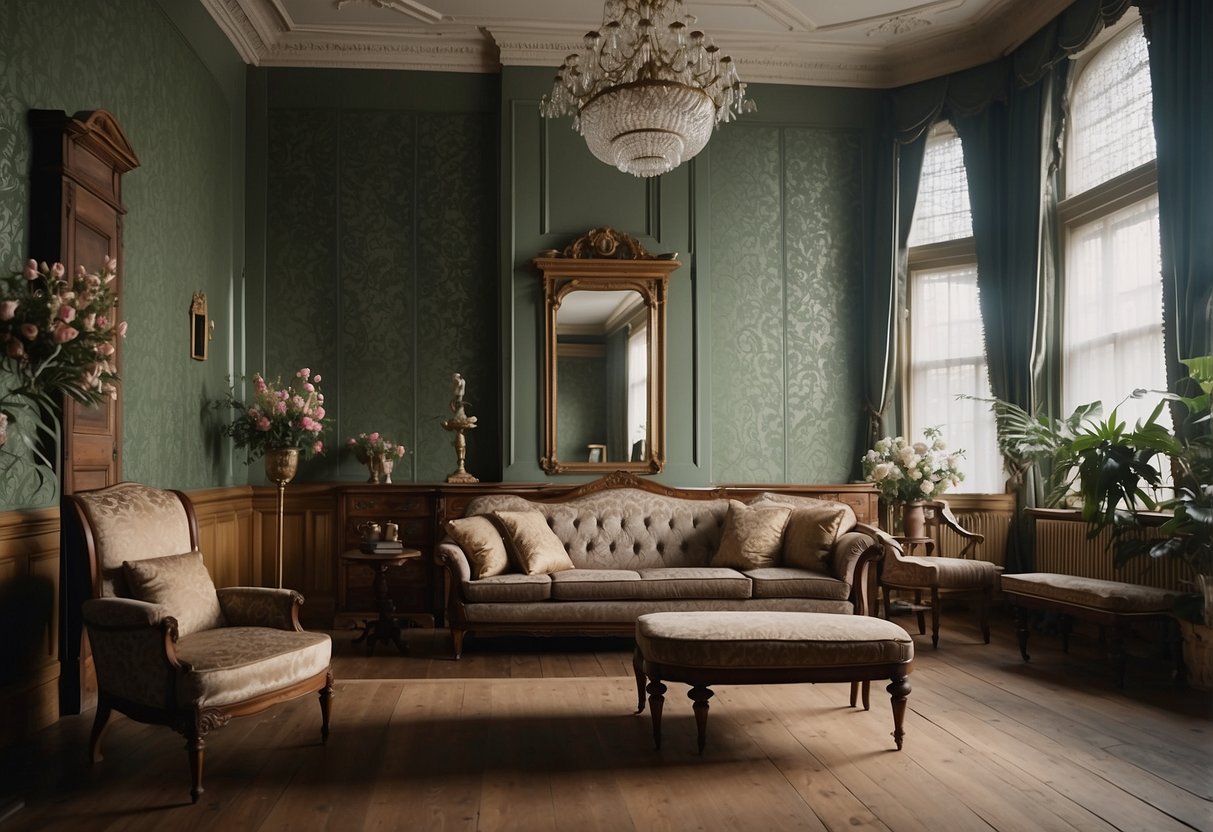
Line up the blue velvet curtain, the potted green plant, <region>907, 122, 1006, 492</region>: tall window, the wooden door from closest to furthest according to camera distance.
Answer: the wooden door
the potted green plant
the blue velvet curtain
<region>907, 122, 1006, 492</region>: tall window

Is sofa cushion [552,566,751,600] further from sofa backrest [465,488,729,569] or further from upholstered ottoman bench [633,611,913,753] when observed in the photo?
upholstered ottoman bench [633,611,913,753]

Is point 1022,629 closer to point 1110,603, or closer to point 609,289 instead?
point 1110,603

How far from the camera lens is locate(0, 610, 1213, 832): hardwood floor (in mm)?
3031

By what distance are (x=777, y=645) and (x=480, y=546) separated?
2.38 m

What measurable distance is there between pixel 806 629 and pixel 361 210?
4.76 m

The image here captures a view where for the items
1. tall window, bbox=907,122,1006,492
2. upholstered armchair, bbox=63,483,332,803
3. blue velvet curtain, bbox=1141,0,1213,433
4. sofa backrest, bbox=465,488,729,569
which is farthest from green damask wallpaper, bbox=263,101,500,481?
blue velvet curtain, bbox=1141,0,1213,433

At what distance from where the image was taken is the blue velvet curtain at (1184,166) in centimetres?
484

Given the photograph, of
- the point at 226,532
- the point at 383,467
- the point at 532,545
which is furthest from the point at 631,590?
the point at 226,532

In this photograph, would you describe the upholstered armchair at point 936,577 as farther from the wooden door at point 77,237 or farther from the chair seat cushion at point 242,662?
the wooden door at point 77,237

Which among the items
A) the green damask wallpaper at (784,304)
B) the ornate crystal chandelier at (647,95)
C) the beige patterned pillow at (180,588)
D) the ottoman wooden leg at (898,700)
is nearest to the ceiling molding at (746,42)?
the green damask wallpaper at (784,304)

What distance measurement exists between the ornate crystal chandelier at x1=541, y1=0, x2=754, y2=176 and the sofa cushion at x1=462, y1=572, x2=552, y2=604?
240 cm

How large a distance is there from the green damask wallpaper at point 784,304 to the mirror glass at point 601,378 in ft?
2.06

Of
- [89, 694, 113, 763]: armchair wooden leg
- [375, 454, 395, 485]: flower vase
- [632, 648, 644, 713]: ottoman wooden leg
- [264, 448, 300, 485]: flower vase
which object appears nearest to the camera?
[89, 694, 113, 763]: armchair wooden leg

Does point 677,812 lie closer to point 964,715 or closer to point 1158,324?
point 964,715
